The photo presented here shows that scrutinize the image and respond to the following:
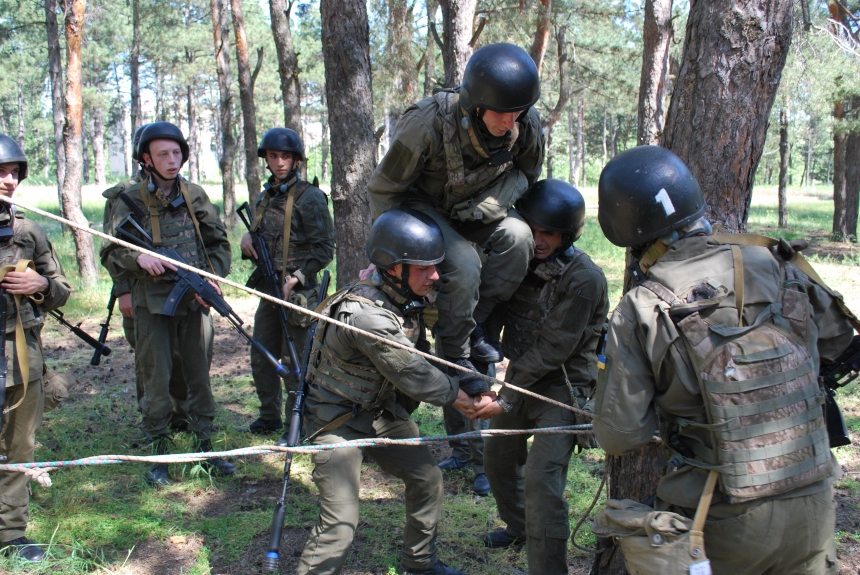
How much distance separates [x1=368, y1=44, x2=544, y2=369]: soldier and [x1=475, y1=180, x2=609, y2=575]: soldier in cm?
20

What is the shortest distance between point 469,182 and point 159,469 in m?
3.44

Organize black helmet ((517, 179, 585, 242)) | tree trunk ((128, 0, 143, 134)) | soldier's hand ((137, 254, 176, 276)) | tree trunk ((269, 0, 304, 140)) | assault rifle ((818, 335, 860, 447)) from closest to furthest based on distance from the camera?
assault rifle ((818, 335, 860, 447)) → black helmet ((517, 179, 585, 242)) → soldier's hand ((137, 254, 176, 276)) → tree trunk ((269, 0, 304, 140)) → tree trunk ((128, 0, 143, 134))

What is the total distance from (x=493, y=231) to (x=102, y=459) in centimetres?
229

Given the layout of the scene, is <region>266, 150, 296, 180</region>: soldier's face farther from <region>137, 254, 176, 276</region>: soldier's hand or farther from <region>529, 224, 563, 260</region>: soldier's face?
<region>529, 224, 563, 260</region>: soldier's face

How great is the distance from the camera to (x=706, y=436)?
240 cm

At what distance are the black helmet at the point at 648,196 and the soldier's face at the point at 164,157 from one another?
3882mm

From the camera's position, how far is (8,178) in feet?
13.7

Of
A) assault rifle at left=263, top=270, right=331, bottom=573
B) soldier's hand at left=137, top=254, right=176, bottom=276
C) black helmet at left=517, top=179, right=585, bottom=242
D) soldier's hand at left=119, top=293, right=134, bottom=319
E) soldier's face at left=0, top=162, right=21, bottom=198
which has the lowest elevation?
assault rifle at left=263, top=270, right=331, bottom=573

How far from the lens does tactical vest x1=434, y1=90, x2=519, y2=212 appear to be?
12.3 feet

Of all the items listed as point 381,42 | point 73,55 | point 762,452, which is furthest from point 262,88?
point 762,452

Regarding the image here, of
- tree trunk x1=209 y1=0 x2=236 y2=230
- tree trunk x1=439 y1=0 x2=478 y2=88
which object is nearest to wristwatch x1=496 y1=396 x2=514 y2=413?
tree trunk x1=439 y1=0 x2=478 y2=88

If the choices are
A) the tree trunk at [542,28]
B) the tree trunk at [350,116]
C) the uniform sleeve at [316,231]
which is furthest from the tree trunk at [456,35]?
the tree trunk at [542,28]

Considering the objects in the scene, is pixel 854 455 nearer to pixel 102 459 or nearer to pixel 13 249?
pixel 102 459

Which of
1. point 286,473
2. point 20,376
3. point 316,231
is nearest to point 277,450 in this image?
point 286,473
